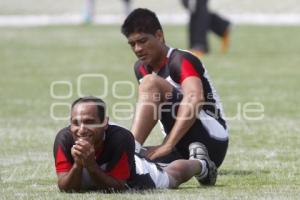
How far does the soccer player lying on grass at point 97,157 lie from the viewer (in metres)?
6.93

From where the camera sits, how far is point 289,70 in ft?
63.1

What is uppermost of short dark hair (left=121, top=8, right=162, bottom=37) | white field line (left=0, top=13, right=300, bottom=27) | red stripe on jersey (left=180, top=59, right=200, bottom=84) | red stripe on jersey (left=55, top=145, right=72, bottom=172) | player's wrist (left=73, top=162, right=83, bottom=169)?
short dark hair (left=121, top=8, right=162, bottom=37)

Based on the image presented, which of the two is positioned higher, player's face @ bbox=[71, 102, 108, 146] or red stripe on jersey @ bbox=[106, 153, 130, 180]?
player's face @ bbox=[71, 102, 108, 146]

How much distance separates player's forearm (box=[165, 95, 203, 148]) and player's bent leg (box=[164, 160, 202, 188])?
0.23 m

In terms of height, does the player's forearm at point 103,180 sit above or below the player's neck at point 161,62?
below

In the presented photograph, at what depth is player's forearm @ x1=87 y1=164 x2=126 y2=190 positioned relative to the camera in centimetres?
695

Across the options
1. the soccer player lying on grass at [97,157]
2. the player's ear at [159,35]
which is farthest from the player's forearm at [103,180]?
the player's ear at [159,35]

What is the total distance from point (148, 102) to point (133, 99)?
7300 mm

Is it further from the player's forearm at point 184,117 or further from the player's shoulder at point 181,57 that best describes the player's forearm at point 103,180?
the player's shoulder at point 181,57

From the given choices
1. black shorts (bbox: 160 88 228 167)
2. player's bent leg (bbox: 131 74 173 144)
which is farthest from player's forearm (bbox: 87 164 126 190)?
black shorts (bbox: 160 88 228 167)

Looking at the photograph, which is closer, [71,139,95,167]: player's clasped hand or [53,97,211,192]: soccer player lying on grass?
[71,139,95,167]: player's clasped hand

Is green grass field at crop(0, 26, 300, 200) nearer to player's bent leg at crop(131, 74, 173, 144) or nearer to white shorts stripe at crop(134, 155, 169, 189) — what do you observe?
white shorts stripe at crop(134, 155, 169, 189)

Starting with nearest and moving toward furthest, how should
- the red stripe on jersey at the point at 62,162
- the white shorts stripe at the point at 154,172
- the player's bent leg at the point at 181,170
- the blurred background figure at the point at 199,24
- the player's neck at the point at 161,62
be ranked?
the red stripe on jersey at the point at 62,162, the white shorts stripe at the point at 154,172, the player's bent leg at the point at 181,170, the player's neck at the point at 161,62, the blurred background figure at the point at 199,24

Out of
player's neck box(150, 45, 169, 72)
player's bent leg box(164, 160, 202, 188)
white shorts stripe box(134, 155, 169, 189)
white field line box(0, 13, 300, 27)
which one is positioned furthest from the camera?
white field line box(0, 13, 300, 27)
